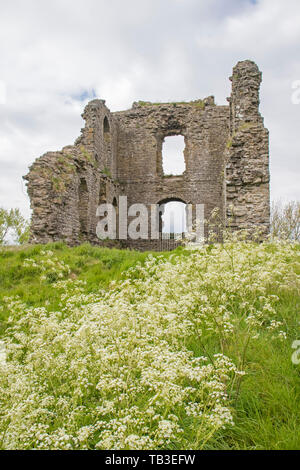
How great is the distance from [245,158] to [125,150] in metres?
10.7

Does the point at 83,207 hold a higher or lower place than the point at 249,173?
lower

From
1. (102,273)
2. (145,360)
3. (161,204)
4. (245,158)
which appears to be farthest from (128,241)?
(145,360)

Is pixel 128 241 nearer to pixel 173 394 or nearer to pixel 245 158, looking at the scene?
pixel 245 158

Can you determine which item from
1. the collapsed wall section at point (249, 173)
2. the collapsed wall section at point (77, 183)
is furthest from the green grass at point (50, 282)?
the collapsed wall section at point (249, 173)

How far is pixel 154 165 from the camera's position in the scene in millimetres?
19156

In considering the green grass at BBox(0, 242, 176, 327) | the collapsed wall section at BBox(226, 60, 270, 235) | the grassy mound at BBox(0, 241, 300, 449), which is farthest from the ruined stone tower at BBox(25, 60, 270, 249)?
the grassy mound at BBox(0, 241, 300, 449)

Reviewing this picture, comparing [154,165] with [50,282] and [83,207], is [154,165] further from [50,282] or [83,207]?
[50,282]

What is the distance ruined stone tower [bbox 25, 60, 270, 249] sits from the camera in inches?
408

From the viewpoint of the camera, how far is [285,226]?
2173 centimetres

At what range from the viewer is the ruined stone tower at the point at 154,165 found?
10375 millimetres
